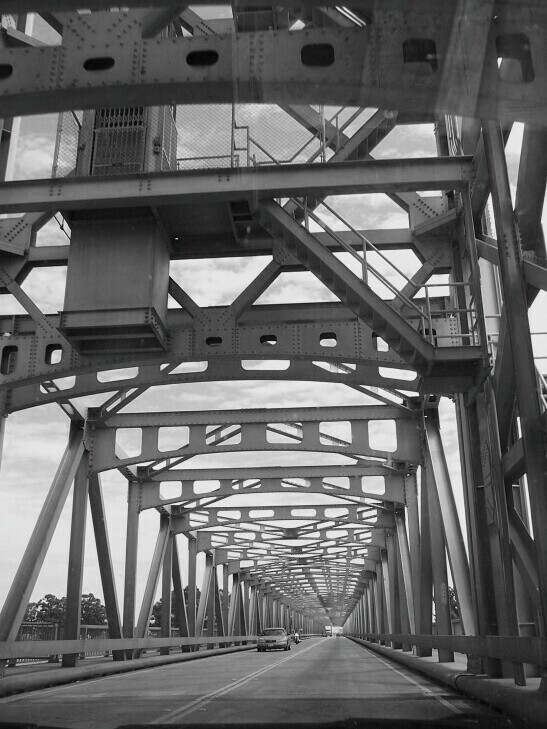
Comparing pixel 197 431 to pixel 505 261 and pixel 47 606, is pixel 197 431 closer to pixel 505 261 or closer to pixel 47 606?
pixel 505 261

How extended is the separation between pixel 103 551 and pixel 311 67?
16.8 meters

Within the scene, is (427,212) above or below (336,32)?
above

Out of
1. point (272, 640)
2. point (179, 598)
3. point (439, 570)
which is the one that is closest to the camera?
point (439, 570)

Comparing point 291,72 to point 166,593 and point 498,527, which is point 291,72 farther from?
point 166,593

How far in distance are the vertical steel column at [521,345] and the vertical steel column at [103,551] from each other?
14.6m

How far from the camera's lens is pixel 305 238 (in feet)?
41.7

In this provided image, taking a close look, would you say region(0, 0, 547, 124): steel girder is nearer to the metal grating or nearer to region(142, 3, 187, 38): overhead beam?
region(142, 3, 187, 38): overhead beam

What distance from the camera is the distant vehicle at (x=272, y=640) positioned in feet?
128

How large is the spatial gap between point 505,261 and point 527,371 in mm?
1539

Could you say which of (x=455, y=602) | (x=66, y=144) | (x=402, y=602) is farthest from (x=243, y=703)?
(x=455, y=602)

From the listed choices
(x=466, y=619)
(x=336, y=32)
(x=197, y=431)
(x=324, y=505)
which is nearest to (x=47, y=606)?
(x=324, y=505)

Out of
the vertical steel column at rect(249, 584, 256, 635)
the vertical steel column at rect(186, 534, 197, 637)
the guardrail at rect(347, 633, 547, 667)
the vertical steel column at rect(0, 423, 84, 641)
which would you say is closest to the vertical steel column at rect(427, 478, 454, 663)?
the guardrail at rect(347, 633, 547, 667)

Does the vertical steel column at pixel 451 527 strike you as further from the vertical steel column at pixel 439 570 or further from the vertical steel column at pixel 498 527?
the vertical steel column at pixel 498 527

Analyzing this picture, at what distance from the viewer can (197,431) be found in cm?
2300
